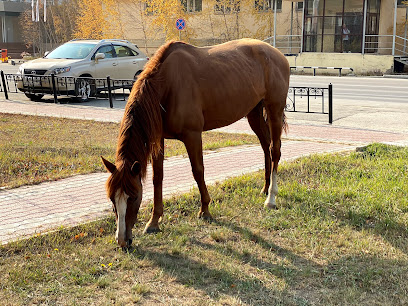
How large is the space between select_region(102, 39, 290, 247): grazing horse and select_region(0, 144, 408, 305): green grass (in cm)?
34

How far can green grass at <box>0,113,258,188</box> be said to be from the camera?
765 centimetres

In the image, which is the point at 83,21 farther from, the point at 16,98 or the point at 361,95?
the point at 361,95

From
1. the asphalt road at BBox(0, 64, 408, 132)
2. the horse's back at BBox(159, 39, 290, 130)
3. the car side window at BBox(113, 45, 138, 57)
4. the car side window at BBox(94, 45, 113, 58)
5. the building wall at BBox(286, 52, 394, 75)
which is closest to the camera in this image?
the horse's back at BBox(159, 39, 290, 130)

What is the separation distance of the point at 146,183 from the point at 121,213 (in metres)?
2.89

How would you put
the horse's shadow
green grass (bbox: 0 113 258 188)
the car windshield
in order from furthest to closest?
the car windshield, green grass (bbox: 0 113 258 188), the horse's shadow

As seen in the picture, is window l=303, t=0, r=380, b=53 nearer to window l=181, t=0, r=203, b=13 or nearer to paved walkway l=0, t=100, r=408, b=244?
window l=181, t=0, r=203, b=13

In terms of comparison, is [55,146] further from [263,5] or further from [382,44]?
[263,5]

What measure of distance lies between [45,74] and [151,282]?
543 inches

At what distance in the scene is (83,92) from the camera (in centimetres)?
1673

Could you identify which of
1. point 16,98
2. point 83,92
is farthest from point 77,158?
point 16,98

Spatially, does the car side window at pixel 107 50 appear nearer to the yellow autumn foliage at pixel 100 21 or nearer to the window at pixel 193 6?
the yellow autumn foliage at pixel 100 21

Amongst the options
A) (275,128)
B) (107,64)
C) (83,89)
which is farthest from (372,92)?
(275,128)

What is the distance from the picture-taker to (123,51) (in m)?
18.7

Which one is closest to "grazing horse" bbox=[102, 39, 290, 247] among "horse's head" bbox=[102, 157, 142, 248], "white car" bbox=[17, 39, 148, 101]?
"horse's head" bbox=[102, 157, 142, 248]
